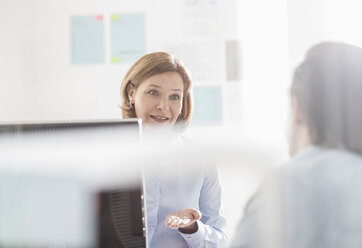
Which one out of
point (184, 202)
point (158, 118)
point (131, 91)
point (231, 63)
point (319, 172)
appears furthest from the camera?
point (231, 63)

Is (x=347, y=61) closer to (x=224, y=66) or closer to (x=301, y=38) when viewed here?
(x=301, y=38)

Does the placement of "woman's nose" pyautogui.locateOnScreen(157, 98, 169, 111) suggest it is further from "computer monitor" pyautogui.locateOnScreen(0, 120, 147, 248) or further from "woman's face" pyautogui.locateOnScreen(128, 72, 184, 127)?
"computer monitor" pyautogui.locateOnScreen(0, 120, 147, 248)

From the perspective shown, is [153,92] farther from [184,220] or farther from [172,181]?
[184,220]

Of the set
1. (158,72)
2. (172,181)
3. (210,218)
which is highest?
(158,72)

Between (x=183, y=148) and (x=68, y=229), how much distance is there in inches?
12.0

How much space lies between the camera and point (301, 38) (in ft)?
2.06

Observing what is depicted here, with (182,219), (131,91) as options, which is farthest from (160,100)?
(182,219)

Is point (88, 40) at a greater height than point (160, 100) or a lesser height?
greater

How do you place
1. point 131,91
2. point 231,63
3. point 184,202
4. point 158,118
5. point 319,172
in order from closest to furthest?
point 319,172
point 184,202
point 158,118
point 131,91
point 231,63

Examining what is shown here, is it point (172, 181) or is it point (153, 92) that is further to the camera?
point (153, 92)

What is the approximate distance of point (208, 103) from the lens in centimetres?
138

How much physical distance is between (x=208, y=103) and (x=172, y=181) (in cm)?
61

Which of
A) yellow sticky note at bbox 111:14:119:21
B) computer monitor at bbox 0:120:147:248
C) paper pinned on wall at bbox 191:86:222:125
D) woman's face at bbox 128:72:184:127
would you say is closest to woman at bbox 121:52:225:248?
woman's face at bbox 128:72:184:127

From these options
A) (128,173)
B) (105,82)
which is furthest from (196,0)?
(128,173)
